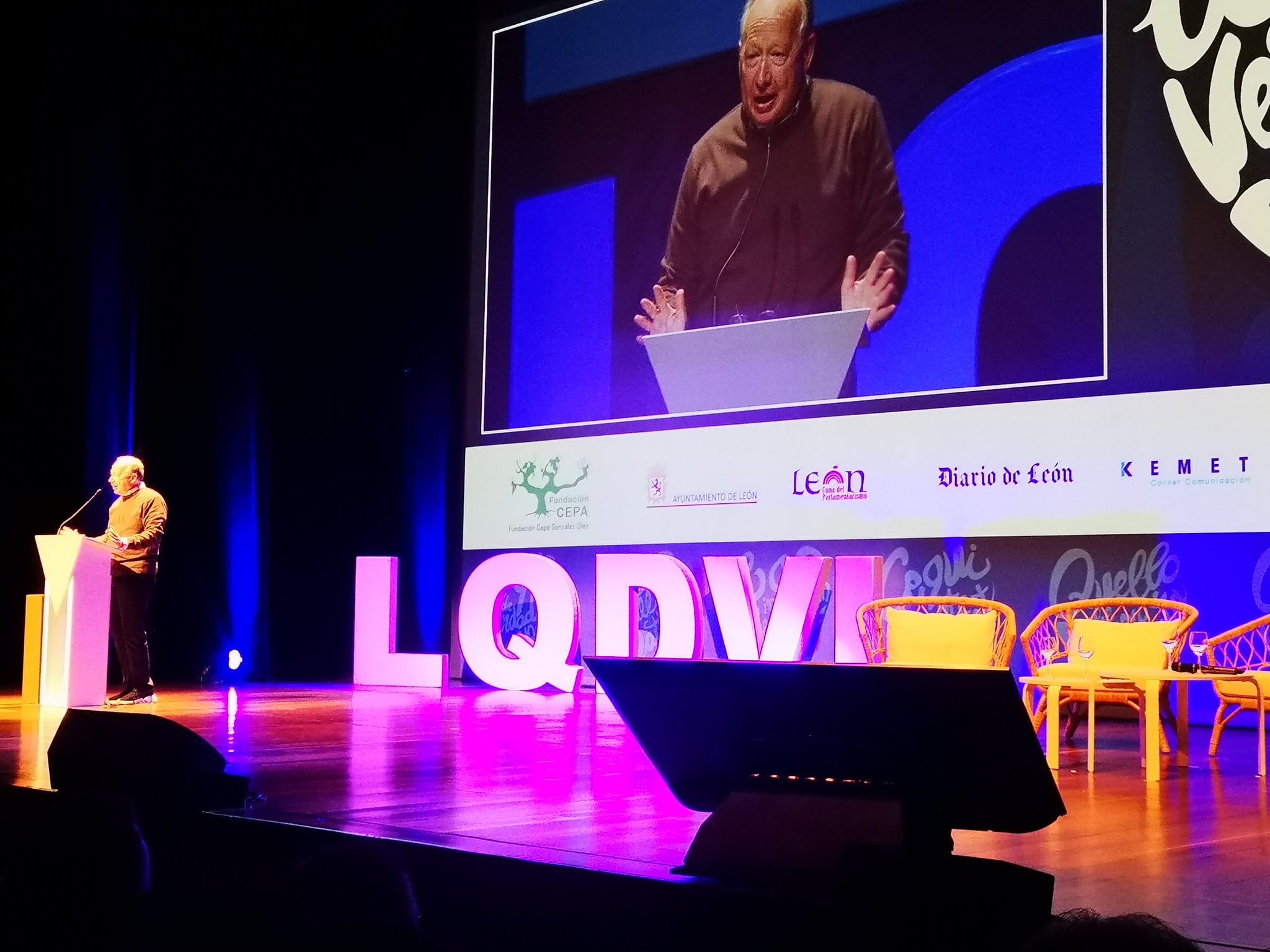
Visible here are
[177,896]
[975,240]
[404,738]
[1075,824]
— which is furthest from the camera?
[975,240]

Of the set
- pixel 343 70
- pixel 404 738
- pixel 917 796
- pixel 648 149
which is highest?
pixel 343 70

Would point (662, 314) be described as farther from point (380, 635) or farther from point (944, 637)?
point (944, 637)

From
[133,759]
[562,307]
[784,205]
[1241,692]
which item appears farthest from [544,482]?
[133,759]

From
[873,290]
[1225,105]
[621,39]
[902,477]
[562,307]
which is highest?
[621,39]

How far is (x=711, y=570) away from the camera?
817cm

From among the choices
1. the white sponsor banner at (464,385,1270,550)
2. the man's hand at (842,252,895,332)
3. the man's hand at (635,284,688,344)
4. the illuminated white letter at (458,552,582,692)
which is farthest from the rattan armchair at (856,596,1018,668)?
the man's hand at (635,284,688,344)

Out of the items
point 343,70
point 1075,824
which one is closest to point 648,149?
point 343,70

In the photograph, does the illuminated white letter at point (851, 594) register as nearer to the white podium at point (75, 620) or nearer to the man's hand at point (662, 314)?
the man's hand at point (662, 314)

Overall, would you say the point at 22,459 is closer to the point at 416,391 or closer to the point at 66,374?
the point at 66,374

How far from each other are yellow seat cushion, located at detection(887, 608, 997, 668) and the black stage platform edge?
3787 millimetres

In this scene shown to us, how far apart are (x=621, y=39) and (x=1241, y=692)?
5.92m

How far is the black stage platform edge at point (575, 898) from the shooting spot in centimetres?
176

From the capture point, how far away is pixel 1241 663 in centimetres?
681

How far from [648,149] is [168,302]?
3697mm
